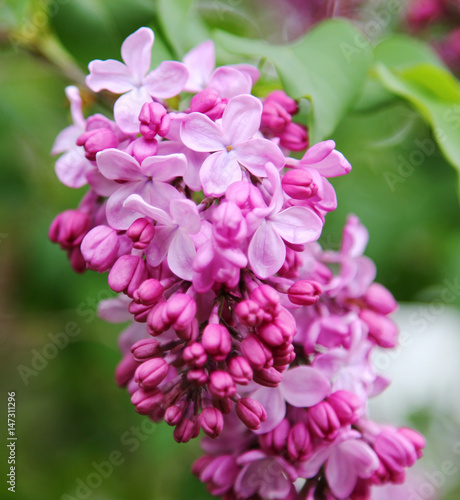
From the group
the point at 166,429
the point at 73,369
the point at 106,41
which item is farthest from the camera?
the point at 73,369

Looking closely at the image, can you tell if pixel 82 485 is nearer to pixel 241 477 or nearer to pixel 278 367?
pixel 241 477

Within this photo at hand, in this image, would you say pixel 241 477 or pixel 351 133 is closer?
pixel 241 477

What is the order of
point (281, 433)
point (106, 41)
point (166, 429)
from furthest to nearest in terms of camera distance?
1. point (166, 429)
2. point (106, 41)
3. point (281, 433)

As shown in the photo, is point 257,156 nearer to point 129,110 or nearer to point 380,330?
point 129,110

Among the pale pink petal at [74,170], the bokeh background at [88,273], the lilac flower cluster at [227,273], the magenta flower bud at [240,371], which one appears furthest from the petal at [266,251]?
the bokeh background at [88,273]

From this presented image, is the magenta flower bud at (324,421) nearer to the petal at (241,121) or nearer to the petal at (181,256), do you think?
the petal at (181,256)

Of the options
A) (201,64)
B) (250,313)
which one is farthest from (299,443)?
(201,64)

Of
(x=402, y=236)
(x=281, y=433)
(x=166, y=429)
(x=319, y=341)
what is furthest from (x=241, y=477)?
(x=402, y=236)
